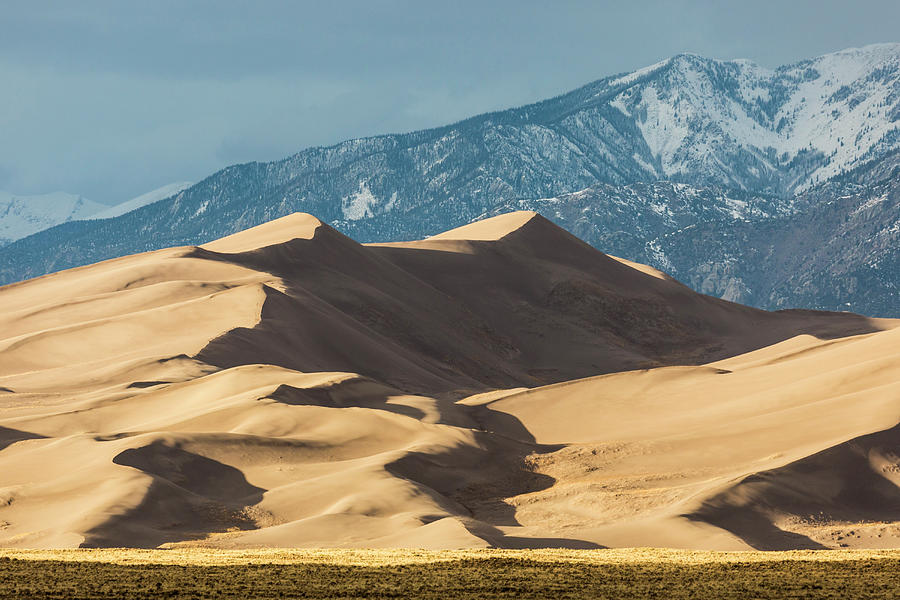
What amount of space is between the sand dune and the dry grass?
6.31 meters

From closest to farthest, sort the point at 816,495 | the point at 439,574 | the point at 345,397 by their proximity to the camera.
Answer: the point at 439,574
the point at 816,495
the point at 345,397

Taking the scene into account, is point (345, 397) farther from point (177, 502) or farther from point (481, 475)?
point (177, 502)

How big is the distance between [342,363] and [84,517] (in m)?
47.7

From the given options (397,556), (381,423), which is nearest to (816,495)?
(381,423)

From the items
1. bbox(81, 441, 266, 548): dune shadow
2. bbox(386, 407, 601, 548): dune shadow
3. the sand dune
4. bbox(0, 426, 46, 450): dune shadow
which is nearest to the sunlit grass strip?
the sand dune

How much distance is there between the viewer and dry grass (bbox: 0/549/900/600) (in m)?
28.6

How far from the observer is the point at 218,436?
184ft

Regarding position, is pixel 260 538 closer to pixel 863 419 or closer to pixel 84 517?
pixel 84 517

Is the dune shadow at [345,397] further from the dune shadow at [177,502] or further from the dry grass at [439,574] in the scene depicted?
the dry grass at [439,574]

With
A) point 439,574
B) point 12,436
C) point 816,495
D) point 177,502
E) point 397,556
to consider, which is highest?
point 816,495

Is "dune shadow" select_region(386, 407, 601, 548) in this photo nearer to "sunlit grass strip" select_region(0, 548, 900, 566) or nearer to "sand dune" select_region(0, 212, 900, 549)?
"sand dune" select_region(0, 212, 900, 549)

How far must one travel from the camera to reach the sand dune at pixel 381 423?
46281 millimetres

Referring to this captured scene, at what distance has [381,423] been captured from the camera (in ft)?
202

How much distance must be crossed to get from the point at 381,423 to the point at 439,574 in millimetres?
30607
